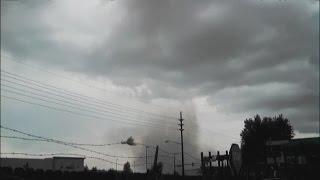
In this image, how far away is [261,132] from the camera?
90.8m

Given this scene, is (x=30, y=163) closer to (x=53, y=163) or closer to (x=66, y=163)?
(x=53, y=163)

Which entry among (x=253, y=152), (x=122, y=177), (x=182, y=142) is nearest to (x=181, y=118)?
(x=182, y=142)

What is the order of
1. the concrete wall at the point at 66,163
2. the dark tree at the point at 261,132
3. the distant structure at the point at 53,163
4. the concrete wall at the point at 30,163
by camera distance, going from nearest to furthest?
the dark tree at the point at 261,132 → the concrete wall at the point at 30,163 → the distant structure at the point at 53,163 → the concrete wall at the point at 66,163

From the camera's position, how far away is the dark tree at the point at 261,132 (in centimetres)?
8756

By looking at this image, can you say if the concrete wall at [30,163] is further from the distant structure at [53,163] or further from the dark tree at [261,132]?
the dark tree at [261,132]

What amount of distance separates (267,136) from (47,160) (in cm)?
5226

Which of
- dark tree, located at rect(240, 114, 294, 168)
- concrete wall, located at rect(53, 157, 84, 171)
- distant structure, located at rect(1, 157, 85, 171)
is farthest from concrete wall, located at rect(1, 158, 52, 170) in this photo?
dark tree, located at rect(240, 114, 294, 168)

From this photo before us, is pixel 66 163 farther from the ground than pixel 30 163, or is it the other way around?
pixel 66 163

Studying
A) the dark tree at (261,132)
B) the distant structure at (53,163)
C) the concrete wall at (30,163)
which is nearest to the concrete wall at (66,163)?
the distant structure at (53,163)

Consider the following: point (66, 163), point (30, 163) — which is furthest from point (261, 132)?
point (30, 163)

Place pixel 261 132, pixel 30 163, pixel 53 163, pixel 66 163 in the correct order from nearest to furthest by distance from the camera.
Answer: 1. pixel 261 132
2. pixel 30 163
3. pixel 53 163
4. pixel 66 163

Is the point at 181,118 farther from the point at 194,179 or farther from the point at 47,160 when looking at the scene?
the point at 47,160

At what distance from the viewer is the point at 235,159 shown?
2581 centimetres

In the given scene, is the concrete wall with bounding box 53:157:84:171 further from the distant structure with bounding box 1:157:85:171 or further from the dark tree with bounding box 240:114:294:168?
the dark tree with bounding box 240:114:294:168
